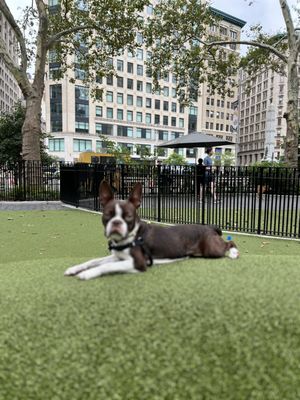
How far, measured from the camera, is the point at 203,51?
20047 mm

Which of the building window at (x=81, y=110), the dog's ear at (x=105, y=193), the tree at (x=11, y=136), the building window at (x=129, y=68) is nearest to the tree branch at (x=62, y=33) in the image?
the tree at (x=11, y=136)

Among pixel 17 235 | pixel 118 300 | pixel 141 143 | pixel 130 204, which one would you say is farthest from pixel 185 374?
pixel 141 143

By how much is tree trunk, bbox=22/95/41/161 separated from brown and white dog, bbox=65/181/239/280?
1431cm

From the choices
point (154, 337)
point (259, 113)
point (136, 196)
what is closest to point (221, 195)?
point (136, 196)

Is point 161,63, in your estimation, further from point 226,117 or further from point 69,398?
point 226,117

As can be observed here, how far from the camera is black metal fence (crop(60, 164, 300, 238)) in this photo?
8375mm

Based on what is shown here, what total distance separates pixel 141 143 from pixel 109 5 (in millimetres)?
59407

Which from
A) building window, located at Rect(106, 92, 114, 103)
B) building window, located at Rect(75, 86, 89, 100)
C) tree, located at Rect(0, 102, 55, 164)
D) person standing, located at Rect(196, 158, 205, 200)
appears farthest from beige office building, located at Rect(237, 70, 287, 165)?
person standing, located at Rect(196, 158, 205, 200)

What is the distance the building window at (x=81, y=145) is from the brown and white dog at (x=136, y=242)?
211 feet

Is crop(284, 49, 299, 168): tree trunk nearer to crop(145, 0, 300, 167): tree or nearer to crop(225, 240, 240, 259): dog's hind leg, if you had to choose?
crop(145, 0, 300, 167): tree

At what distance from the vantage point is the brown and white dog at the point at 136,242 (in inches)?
93.0

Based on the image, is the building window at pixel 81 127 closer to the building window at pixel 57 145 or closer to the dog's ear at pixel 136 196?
the building window at pixel 57 145

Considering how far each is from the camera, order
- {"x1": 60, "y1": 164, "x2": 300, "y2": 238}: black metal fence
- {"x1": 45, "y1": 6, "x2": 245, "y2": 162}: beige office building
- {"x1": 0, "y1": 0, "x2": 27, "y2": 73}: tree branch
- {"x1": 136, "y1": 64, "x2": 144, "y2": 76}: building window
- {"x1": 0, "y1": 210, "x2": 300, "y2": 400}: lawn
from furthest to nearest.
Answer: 1. {"x1": 136, "y1": 64, "x2": 144, "y2": 76}: building window
2. {"x1": 45, "y1": 6, "x2": 245, "y2": 162}: beige office building
3. {"x1": 0, "y1": 0, "x2": 27, "y2": 73}: tree branch
4. {"x1": 60, "y1": 164, "x2": 300, "y2": 238}: black metal fence
5. {"x1": 0, "y1": 210, "x2": 300, "y2": 400}: lawn

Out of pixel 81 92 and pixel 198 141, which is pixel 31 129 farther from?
pixel 81 92
